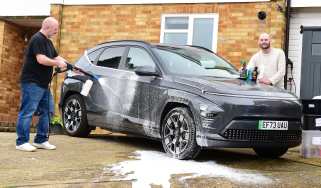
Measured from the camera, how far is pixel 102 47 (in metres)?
9.20

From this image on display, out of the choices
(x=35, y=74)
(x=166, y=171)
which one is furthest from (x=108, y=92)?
(x=166, y=171)

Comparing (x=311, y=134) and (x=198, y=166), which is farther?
(x=311, y=134)

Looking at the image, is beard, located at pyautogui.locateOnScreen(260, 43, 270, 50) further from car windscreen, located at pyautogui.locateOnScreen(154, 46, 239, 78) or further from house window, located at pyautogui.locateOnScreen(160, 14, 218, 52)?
house window, located at pyautogui.locateOnScreen(160, 14, 218, 52)

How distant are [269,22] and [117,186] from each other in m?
7.72

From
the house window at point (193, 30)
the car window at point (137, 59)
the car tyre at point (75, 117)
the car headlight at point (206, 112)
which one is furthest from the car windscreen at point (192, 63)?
the house window at point (193, 30)

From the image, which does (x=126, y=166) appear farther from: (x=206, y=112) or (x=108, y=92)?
(x=108, y=92)

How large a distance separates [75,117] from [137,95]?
1797 millimetres

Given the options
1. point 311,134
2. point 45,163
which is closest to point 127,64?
point 45,163

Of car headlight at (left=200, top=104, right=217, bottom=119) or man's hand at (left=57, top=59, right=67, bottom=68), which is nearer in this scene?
car headlight at (left=200, top=104, right=217, bottom=119)

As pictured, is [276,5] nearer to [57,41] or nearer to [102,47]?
[102,47]

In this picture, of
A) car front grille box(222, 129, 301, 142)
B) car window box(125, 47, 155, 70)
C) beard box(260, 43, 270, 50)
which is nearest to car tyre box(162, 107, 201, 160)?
car front grille box(222, 129, 301, 142)

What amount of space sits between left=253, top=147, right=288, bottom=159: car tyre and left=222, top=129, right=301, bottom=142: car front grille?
1.77 ft

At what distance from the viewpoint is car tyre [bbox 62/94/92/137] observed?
8953 mm

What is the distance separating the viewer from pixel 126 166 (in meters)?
6.37
